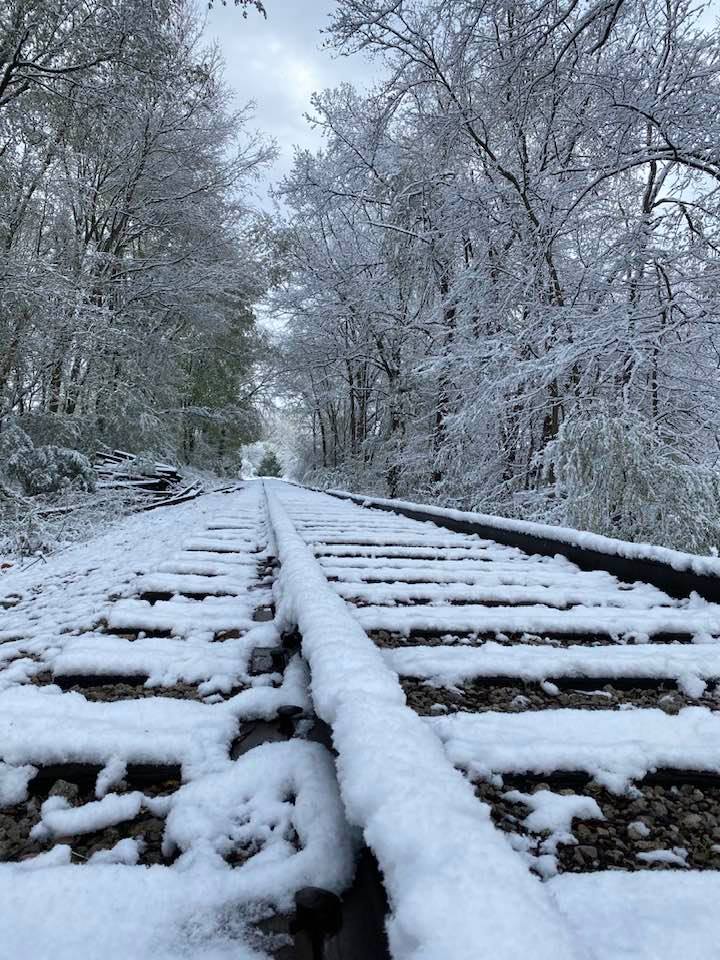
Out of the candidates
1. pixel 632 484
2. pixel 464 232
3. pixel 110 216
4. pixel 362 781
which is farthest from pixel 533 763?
pixel 110 216

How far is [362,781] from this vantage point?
0.75m

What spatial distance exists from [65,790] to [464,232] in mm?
→ 9878

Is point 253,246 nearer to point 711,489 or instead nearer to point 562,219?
point 562,219

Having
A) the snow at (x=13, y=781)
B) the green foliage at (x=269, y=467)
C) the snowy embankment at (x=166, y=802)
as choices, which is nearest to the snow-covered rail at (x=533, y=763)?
the snowy embankment at (x=166, y=802)

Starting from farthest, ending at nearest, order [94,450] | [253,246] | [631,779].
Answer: [253,246]
[94,450]
[631,779]

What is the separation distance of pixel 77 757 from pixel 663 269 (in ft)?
23.2

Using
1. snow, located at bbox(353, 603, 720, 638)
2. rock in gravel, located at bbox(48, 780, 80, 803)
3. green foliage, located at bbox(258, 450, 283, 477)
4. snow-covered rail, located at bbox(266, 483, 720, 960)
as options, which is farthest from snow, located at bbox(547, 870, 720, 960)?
green foliage, located at bbox(258, 450, 283, 477)

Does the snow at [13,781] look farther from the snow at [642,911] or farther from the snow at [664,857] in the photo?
the snow at [664,857]

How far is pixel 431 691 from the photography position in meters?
1.38

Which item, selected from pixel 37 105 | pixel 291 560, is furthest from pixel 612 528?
pixel 37 105

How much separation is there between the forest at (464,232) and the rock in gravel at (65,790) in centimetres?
486

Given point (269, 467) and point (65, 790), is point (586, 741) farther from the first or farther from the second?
point (269, 467)

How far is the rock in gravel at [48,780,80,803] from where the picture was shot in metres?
0.98

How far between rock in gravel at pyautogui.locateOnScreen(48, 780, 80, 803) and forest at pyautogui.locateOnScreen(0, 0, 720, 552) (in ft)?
15.9
